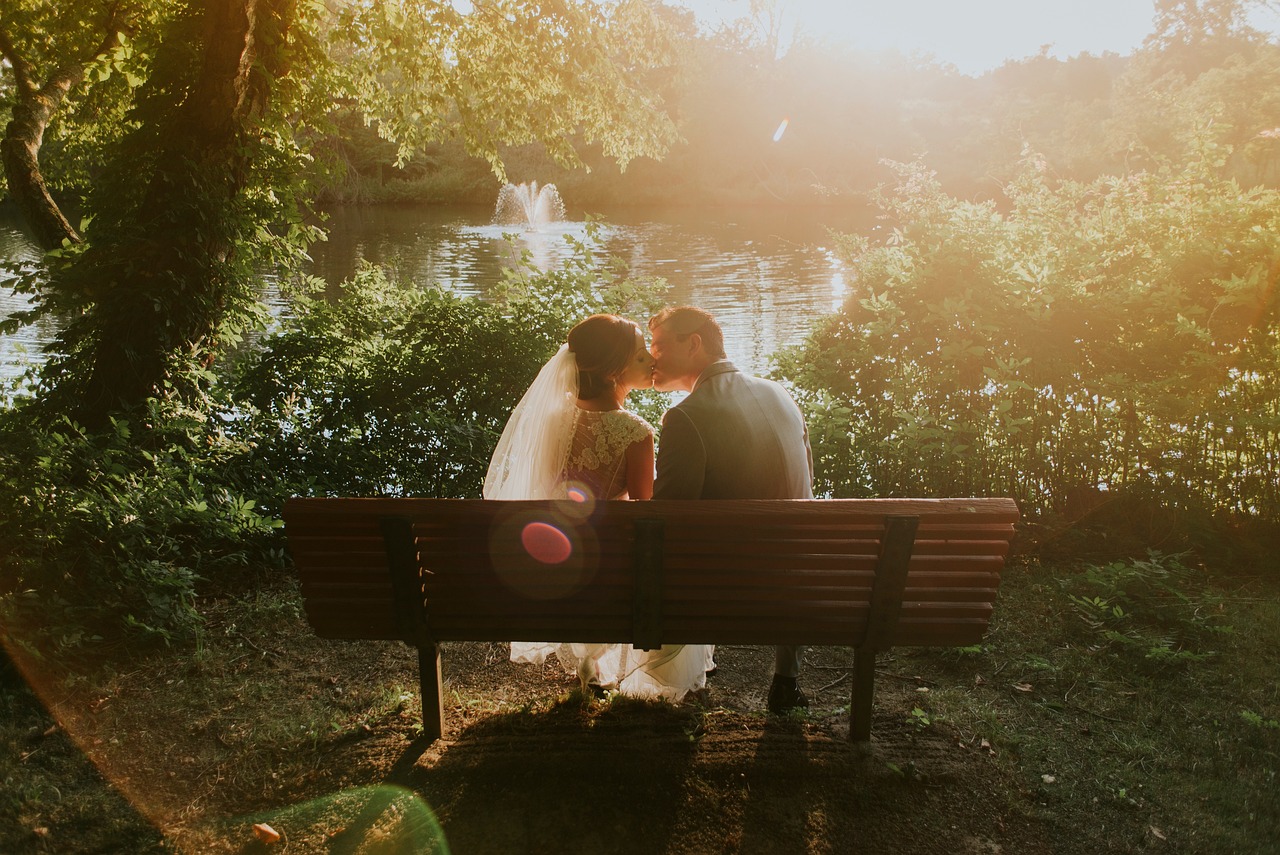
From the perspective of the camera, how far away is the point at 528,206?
41.2 meters

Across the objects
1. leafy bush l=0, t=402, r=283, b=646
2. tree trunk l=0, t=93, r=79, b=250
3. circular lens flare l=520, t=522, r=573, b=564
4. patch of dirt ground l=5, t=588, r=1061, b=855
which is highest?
tree trunk l=0, t=93, r=79, b=250

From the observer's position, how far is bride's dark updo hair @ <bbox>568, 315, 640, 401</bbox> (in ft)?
11.7

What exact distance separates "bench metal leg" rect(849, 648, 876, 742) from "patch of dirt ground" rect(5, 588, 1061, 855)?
64 mm

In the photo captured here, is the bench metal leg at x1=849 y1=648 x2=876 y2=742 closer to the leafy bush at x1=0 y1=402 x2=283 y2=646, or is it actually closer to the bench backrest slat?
the bench backrest slat

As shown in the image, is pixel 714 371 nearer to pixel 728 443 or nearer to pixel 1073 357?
pixel 728 443

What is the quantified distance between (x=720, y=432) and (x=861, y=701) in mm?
1214

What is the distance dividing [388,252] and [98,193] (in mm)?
22191

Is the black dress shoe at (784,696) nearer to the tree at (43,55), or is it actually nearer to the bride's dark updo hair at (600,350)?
the bride's dark updo hair at (600,350)

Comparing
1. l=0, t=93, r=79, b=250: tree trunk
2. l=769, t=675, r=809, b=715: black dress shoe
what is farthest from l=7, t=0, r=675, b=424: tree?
l=769, t=675, r=809, b=715: black dress shoe

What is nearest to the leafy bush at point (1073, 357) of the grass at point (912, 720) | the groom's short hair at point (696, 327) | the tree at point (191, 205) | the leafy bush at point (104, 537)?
the grass at point (912, 720)

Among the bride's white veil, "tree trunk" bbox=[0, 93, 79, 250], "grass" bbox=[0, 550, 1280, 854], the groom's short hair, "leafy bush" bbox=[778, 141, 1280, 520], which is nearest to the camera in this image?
"grass" bbox=[0, 550, 1280, 854]

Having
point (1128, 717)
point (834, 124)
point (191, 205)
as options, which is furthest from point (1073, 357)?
point (834, 124)

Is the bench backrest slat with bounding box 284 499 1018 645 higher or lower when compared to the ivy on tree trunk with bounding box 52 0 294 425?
lower

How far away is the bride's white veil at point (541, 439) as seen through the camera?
3643 mm
